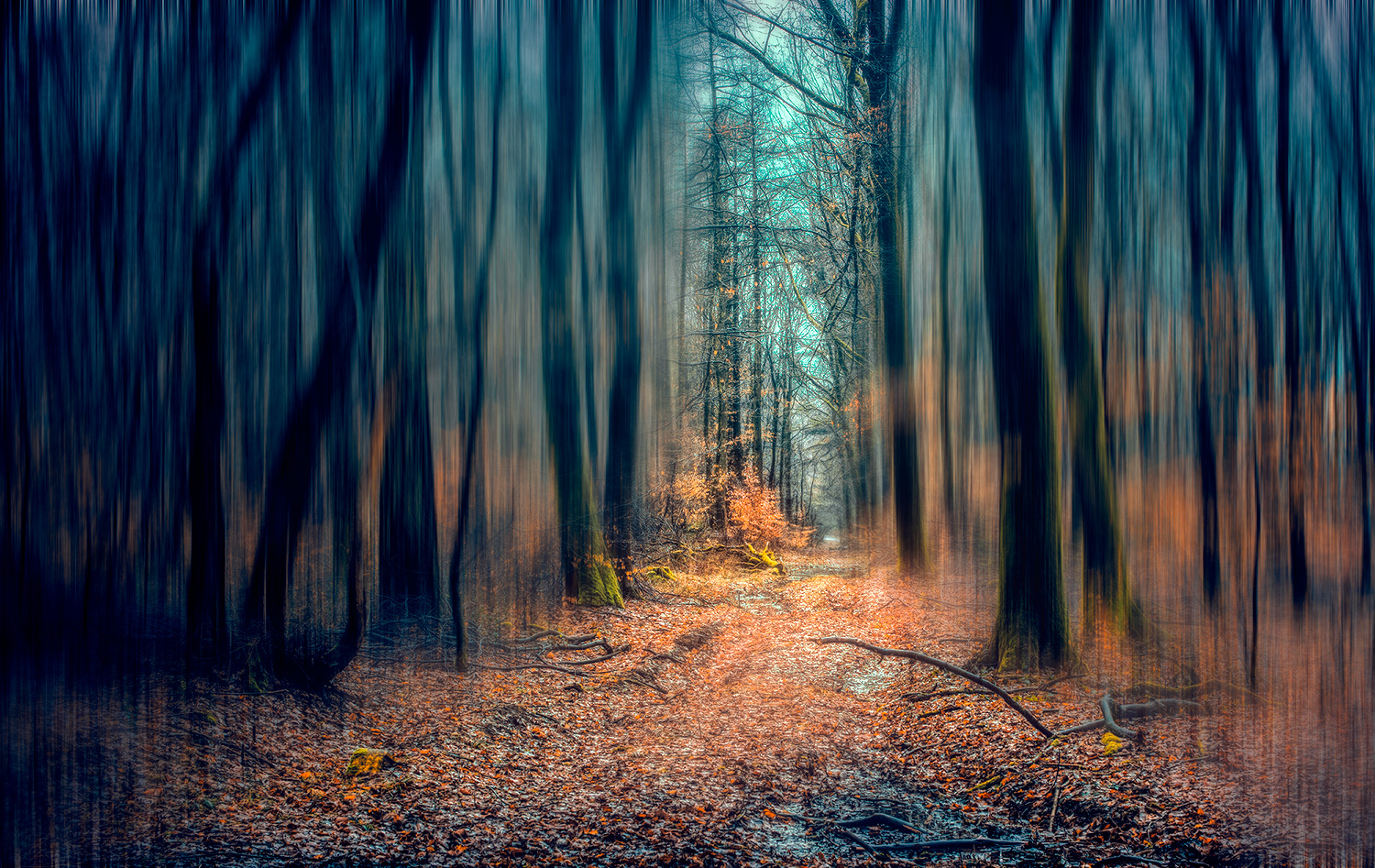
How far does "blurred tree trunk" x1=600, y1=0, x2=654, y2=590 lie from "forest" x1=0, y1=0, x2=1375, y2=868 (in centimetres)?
129

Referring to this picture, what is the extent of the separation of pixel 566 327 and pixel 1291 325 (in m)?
8.34

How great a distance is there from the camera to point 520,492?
8.41 m

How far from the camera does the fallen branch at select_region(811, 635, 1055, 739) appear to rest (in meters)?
5.33

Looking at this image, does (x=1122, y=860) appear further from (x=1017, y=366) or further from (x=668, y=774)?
(x=1017, y=366)

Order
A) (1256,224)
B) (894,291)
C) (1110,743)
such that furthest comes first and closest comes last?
(894,291) → (1256,224) → (1110,743)

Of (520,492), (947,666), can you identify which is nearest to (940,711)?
(947,666)

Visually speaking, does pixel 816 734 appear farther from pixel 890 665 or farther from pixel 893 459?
pixel 893 459

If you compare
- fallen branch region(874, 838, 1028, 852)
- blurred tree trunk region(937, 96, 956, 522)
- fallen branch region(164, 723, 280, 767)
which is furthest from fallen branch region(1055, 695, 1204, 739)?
blurred tree trunk region(937, 96, 956, 522)

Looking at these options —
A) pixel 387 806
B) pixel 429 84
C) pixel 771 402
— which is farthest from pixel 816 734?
pixel 771 402

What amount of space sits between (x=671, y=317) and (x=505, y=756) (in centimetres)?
905

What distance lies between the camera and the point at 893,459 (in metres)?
12.1

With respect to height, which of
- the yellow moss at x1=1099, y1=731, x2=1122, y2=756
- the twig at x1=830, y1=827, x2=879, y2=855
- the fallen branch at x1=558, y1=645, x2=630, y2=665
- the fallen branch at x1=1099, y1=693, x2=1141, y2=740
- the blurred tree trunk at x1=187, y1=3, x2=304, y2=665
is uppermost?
the blurred tree trunk at x1=187, y1=3, x2=304, y2=665

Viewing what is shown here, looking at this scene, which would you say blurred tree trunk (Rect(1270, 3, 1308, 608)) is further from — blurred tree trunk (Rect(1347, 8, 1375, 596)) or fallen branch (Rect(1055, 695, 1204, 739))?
fallen branch (Rect(1055, 695, 1204, 739))

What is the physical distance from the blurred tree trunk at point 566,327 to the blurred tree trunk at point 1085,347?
6239 millimetres
